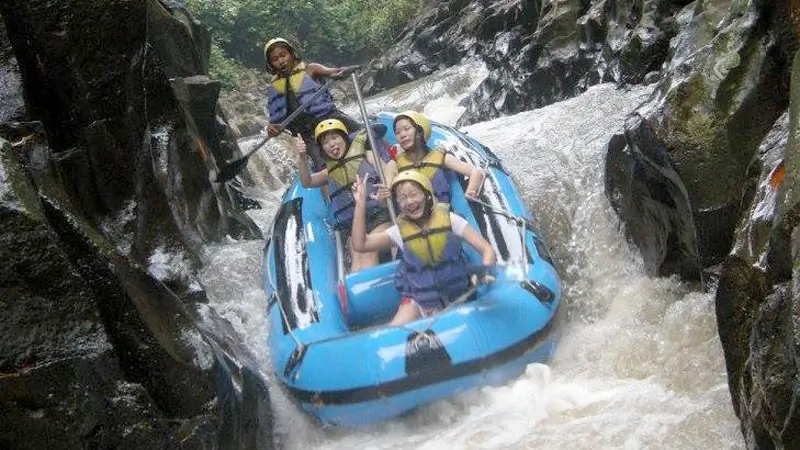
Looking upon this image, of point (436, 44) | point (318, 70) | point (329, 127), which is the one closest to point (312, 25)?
point (436, 44)

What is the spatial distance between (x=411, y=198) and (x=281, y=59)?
2588 mm

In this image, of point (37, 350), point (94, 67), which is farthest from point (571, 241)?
→ point (37, 350)

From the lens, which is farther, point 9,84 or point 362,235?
point 362,235

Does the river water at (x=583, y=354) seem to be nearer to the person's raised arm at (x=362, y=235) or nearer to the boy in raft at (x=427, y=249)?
the boy in raft at (x=427, y=249)

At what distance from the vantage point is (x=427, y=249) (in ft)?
15.0

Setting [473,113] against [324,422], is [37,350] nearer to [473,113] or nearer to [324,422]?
[324,422]

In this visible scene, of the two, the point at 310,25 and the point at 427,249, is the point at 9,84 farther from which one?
the point at 310,25

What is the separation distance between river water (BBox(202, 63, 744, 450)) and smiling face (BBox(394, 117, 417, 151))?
1194 mm

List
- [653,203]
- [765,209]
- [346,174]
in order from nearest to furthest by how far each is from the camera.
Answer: [765,209] < [653,203] < [346,174]

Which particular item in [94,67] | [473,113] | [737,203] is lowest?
[473,113]

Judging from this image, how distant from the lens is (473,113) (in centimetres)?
1194

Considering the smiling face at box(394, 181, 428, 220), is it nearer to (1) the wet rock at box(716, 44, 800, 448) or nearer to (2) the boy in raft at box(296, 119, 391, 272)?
(2) the boy in raft at box(296, 119, 391, 272)

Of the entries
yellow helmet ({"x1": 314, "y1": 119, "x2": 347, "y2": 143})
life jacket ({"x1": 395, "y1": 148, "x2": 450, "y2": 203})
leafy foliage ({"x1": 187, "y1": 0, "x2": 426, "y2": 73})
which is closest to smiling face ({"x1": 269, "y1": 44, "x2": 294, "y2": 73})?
yellow helmet ({"x1": 314, "y1": 119, "x2": 347, "y2": 143})

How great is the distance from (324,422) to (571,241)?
2.38 meters
